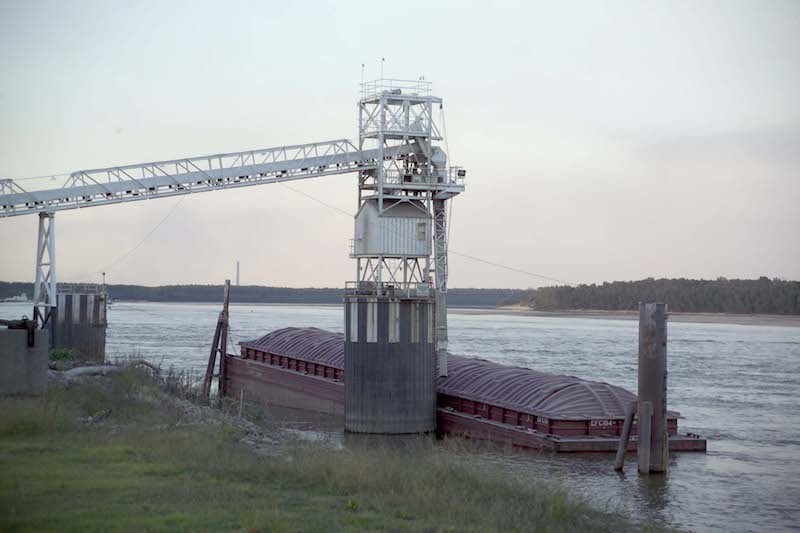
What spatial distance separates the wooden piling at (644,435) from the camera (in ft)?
87.3

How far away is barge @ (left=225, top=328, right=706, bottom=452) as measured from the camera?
31500mm

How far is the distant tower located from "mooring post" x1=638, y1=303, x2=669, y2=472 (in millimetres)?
10394

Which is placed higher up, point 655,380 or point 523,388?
point 655,380

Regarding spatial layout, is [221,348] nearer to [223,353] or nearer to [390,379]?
[223,353]

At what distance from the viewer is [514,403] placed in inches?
1336

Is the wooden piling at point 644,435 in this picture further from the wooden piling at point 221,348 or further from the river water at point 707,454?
the wooden piling at point 221,348

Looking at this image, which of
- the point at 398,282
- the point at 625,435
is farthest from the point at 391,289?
the point at 625,435

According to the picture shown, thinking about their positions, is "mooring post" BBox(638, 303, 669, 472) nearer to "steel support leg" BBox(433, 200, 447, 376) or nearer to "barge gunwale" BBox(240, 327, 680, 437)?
"barge gunwale" BBox(240, 327, 680, 437)

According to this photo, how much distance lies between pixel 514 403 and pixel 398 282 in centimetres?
677

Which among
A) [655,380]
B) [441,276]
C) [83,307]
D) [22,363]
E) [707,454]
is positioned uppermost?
[441,276]

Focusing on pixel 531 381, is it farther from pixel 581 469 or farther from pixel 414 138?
pixel 414 138

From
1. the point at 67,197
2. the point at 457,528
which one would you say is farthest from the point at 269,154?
the point at 457,528

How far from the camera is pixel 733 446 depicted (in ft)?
115

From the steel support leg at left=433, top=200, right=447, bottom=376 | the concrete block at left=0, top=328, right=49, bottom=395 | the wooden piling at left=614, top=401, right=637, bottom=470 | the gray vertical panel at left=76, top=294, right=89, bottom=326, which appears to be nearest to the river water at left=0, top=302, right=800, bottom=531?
the wooden piling at left=614, top=401, right=637, bottom=470
